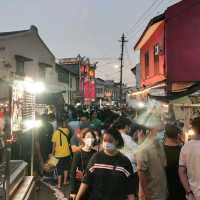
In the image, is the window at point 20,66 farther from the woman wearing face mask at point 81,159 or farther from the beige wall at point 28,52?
the woman wearing face mask at point 81,159

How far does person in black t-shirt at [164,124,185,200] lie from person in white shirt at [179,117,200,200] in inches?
12.1

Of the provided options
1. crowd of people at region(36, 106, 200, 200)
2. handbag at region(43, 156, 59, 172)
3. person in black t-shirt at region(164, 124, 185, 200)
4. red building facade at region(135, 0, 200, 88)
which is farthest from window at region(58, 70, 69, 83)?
person in black t-shirt at region(164, 124, 185, 200)

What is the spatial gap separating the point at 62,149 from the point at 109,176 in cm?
608

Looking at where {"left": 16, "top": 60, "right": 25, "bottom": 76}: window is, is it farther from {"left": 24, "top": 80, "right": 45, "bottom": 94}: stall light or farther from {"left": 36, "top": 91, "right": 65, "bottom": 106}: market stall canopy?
{"left": 24, "top": 80, "right": 45, "bottom": 94}: stall light

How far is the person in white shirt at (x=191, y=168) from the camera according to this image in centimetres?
549

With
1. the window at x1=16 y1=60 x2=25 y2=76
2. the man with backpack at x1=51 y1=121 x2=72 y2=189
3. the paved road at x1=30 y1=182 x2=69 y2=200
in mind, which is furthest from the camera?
the window at x1=16 y1=60 x2=25 y2=76

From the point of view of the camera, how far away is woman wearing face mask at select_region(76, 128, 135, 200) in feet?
15.6

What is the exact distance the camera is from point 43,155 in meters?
11.8

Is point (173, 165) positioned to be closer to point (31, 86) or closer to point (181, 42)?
point (31, 86)

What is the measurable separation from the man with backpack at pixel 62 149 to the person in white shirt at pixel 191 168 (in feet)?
17.8

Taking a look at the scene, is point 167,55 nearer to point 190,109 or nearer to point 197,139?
point 190,109

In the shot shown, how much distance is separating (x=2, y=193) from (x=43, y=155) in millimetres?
6327

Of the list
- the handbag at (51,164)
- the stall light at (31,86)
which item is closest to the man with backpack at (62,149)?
the handbag at (51,164)

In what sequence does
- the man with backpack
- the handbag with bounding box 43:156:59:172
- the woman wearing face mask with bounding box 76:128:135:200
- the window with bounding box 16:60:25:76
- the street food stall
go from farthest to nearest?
the window with bounding box 16:60:25:76 < the handbag with bounding box 43:156:59:172 < the man with backpack < the street food stall < the woman wearing face mask with bounding box 76:128:135:200
